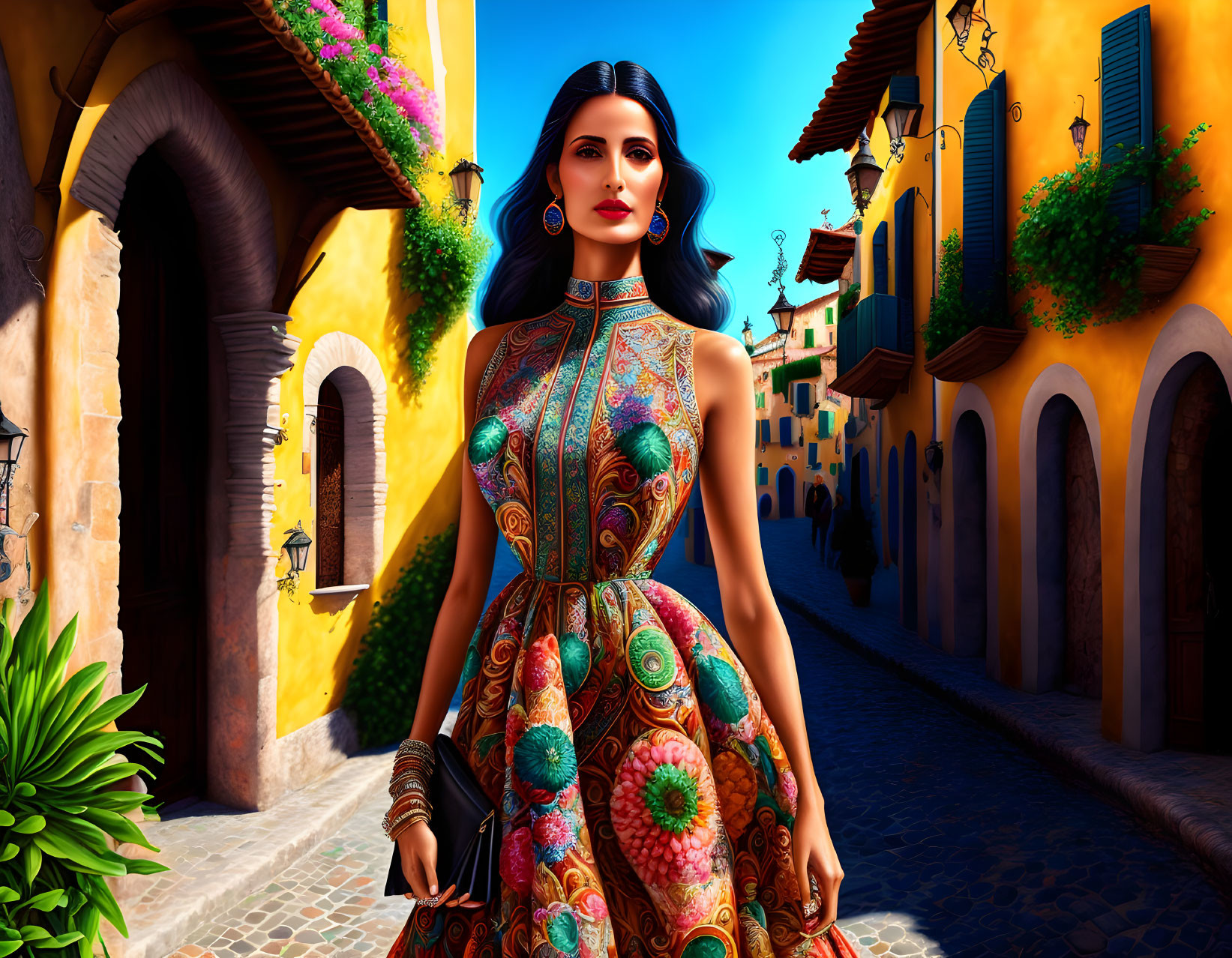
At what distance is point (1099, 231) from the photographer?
6090 mm

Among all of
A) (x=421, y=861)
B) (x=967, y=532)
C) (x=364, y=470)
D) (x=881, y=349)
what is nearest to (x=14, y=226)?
(x=421, y=861)

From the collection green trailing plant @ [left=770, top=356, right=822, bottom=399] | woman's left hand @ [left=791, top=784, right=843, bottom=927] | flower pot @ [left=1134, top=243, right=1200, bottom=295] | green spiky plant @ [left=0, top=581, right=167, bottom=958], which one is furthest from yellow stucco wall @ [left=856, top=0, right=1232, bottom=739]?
green trailing plant @ [left=770, top=356, right=822, bottom=399]

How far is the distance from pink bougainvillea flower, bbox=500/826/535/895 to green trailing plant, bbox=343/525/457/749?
529cm

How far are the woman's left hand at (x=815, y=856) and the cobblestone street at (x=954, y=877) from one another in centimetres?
260

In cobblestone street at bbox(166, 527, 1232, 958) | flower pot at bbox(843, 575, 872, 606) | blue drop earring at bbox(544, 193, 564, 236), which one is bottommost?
cobblestone street at bbox(166, 527, 1232, 958)

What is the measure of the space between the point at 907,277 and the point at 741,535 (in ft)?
36.6

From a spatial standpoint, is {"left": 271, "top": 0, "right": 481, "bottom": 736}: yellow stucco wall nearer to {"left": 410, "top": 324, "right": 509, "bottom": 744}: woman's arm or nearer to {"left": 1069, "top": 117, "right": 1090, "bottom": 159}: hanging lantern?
{"left": 410, "top": 324, "right": 509, "bottom": 744}: woman's arm

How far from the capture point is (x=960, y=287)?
29.3 feet

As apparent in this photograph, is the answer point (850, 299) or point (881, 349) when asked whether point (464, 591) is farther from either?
point (850, 299)

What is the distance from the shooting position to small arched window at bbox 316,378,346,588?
6355mm

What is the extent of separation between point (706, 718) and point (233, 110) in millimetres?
4961

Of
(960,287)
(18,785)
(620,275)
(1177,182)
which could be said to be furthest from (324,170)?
(960,287)

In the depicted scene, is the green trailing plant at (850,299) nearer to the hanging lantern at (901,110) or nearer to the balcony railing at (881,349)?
the balcony railing at (881,349)

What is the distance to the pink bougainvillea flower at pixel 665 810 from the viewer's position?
4.48ft
